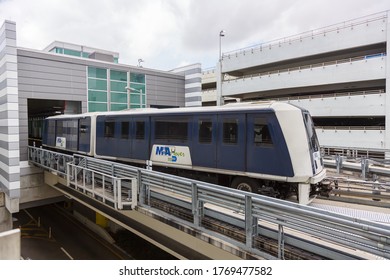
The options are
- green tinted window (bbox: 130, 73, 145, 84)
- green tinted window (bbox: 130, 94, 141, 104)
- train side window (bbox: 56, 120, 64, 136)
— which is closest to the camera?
train side window (bbox: 56, 120, 64, 136)

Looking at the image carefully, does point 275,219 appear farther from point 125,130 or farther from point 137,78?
point 137,78

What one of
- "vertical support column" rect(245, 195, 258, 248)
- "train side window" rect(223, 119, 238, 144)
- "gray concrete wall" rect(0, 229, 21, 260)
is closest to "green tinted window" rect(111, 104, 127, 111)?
"train side window" rect(223, 119, 238, 144)

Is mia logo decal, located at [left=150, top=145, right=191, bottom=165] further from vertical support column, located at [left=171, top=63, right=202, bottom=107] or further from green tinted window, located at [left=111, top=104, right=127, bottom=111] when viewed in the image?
vertical support column, located at [left=171, top=63, right=202, bottom=107]

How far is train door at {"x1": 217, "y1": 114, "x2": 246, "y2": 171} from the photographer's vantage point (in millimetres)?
6820

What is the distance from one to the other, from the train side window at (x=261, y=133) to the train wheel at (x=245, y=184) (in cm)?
103

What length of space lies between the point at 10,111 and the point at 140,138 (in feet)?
26.3

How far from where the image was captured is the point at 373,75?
17.9 metres

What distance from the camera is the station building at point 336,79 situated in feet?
57.8

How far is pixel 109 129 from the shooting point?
10664 millimetres

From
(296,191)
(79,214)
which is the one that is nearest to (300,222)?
(296,191)

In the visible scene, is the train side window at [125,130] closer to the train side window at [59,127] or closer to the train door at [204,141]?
the train door at [204,141]

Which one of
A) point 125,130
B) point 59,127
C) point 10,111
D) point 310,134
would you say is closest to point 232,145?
point 310,134

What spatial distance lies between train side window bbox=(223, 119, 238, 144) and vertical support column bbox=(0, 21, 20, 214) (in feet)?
37.1

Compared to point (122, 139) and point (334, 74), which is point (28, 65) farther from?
point (334, 74)
